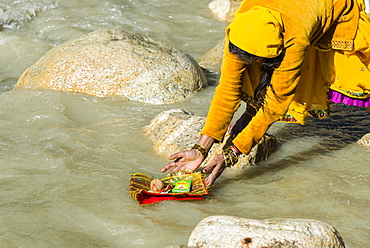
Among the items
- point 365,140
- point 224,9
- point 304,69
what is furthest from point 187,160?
point 224,9

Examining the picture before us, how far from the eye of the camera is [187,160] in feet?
12.0

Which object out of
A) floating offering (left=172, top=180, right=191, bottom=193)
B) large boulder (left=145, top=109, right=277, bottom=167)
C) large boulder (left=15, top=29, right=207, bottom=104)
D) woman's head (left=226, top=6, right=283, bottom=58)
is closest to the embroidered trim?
woman's head (left=226, top=6, right=283, bottom=58)

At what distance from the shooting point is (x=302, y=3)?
3328 millimetres

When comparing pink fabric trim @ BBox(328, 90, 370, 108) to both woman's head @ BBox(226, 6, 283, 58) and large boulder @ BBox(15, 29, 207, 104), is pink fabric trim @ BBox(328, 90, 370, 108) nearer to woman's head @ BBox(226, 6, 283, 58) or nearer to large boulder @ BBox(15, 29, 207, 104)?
woman's head @ BBox(226, 6, 283, 58)

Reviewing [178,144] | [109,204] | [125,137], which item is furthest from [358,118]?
[109,204]

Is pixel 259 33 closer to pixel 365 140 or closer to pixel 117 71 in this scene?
pixel 365 140

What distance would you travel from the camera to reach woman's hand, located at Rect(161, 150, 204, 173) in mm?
3631

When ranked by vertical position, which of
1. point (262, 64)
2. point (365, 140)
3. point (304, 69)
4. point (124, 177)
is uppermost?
point (262, 64)

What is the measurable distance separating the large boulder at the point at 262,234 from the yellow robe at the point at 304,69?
2.89 ft

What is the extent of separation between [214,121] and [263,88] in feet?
1.41

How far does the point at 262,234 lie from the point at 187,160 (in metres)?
1.13

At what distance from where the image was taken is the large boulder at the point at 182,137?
A: 14.3 ft

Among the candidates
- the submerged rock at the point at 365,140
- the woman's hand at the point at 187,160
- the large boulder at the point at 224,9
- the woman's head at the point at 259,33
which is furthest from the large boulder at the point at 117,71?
the large boulder at the point at 224,9

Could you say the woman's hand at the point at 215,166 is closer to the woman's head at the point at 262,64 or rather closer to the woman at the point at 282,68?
the woman at the point at 282,68
